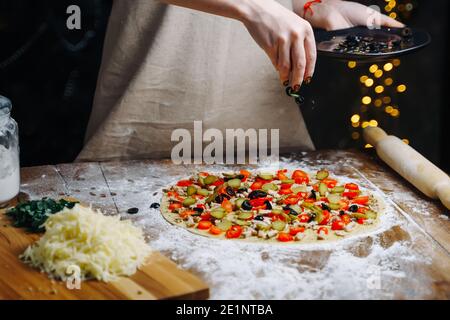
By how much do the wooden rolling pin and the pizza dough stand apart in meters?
0.14

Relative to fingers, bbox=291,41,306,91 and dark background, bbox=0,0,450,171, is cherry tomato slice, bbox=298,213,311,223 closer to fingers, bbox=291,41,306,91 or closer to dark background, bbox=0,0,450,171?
fingers, bbox=291,41,306,91

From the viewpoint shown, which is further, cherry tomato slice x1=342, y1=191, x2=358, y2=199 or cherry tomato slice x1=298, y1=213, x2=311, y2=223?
cherry tomato slice x1=342, y1=191, x2=358, y2=199

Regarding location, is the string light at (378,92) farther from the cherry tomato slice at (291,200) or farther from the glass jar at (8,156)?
the glass jar at (8,156)

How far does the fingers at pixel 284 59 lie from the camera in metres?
1.75

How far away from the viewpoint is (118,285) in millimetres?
1401

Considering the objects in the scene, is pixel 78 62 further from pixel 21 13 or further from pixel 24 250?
pixel 24 250

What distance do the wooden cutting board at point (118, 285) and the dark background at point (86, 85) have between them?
1.17 m

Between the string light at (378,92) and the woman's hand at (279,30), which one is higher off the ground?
the woman's hand at (279,30)

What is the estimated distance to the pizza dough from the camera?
171cm

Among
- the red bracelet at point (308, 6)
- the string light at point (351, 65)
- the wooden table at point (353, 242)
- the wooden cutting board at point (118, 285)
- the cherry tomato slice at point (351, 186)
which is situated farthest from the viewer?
the string light at point (351, 65)

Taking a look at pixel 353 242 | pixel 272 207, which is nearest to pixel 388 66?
pixel 272 207

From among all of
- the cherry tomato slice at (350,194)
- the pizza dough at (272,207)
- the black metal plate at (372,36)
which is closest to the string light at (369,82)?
the black metal plate at (372,36)

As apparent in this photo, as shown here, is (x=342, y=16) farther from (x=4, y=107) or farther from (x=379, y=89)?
(x=4, y=107)

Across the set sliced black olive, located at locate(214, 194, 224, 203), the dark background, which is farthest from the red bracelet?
sliced black olive, located at locate(214, 194, 224, 203)
